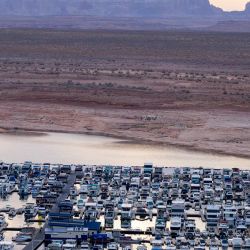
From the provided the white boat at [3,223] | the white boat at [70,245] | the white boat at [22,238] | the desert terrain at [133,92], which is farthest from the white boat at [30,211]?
the desert terrain at [133,92]

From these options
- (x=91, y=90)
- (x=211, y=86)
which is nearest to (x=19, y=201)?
(x=91, y=90)

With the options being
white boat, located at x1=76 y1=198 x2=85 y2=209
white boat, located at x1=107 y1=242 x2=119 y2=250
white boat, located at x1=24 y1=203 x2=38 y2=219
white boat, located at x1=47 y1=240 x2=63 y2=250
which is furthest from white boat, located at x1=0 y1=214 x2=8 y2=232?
white boat, located at x1=107 y1=242 x2=119 y2=250

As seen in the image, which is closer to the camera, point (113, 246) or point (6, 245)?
point (6, 245)

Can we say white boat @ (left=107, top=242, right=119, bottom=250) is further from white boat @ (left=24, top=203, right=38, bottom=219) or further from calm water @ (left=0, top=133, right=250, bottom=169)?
calm water @ (left=0, top=133, right=250, bottom=169)

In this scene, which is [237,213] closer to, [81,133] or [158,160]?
[158,160]

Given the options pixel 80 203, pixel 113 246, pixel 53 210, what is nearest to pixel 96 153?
pixel 80 203

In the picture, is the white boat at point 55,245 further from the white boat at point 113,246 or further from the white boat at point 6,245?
the white boat at point 113,246

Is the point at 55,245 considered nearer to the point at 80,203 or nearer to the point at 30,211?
the point at 30,211
